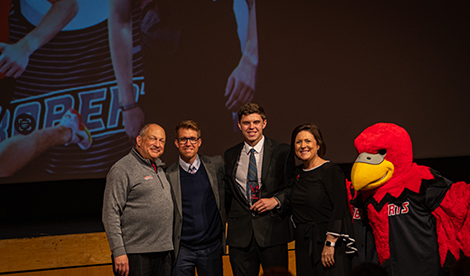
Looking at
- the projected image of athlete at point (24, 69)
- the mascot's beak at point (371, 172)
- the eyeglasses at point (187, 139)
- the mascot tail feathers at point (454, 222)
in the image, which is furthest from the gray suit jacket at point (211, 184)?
the projected image of athlete at point (24, 69)

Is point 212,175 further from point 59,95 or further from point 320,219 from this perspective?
point 59,95

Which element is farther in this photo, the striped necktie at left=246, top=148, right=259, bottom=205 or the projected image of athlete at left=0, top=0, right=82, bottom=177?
the projected image of athlete at left=0, top=0, right=82, bottom=177

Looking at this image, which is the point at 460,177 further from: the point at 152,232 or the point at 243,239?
the point at 152,232

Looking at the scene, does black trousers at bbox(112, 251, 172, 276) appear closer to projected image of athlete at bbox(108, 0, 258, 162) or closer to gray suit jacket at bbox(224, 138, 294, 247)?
gray suit jacket at bbox(224, 138, 294, 247)

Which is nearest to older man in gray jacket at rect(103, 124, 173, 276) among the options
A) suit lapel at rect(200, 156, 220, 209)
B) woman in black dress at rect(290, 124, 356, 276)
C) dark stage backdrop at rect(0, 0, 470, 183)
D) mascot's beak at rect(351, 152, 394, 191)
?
suit lapel at rect(200, 156, 220, 209)

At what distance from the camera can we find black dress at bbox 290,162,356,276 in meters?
1.93

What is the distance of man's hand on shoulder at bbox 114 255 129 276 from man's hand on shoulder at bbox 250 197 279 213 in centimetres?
71

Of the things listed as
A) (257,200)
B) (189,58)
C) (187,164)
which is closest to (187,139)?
(187,164)

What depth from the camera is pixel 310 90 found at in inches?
155

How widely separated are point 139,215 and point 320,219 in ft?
3.05

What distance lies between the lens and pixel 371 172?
1.87 metres

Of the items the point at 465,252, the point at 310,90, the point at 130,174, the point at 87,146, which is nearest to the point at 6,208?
the point at 87,146

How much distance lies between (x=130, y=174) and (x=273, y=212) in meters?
0.80

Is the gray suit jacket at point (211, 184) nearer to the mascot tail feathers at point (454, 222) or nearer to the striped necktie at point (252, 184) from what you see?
the striped necktie at point (252, 184)
